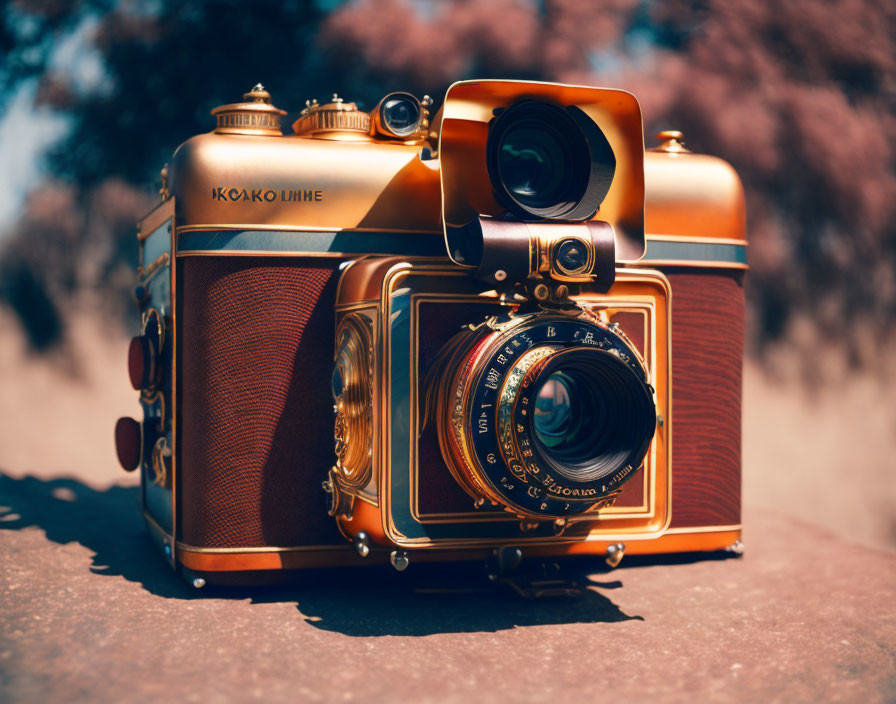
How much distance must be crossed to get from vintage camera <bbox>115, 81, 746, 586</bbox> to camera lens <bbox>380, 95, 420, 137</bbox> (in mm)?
12

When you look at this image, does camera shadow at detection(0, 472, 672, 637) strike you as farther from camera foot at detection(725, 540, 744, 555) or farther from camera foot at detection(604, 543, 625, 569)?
camera foot at detection(725, 540, 744, 555)

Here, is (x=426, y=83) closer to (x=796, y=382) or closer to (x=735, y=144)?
(x=735, y=144)

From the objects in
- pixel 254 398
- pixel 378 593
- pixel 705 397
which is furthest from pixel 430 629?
pixel 705 397

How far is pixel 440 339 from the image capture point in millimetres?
3754

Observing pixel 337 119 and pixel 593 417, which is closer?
pixel 593 417

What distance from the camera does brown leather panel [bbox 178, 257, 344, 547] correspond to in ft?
13.4

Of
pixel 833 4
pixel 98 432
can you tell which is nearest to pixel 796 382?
pixel 833 4

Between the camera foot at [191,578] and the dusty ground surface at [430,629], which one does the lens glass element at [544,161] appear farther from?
the camera foot at [191,578]

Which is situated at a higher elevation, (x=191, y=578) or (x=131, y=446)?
(x=131, y=446)

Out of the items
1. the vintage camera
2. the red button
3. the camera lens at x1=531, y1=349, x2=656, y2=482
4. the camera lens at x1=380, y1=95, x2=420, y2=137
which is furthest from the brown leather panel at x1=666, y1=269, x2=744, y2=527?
the red button

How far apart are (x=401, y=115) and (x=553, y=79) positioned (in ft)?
26.5

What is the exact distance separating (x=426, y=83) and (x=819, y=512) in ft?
22.2

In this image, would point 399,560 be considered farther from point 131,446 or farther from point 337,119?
point 337,119

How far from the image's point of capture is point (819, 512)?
39.9 feet
